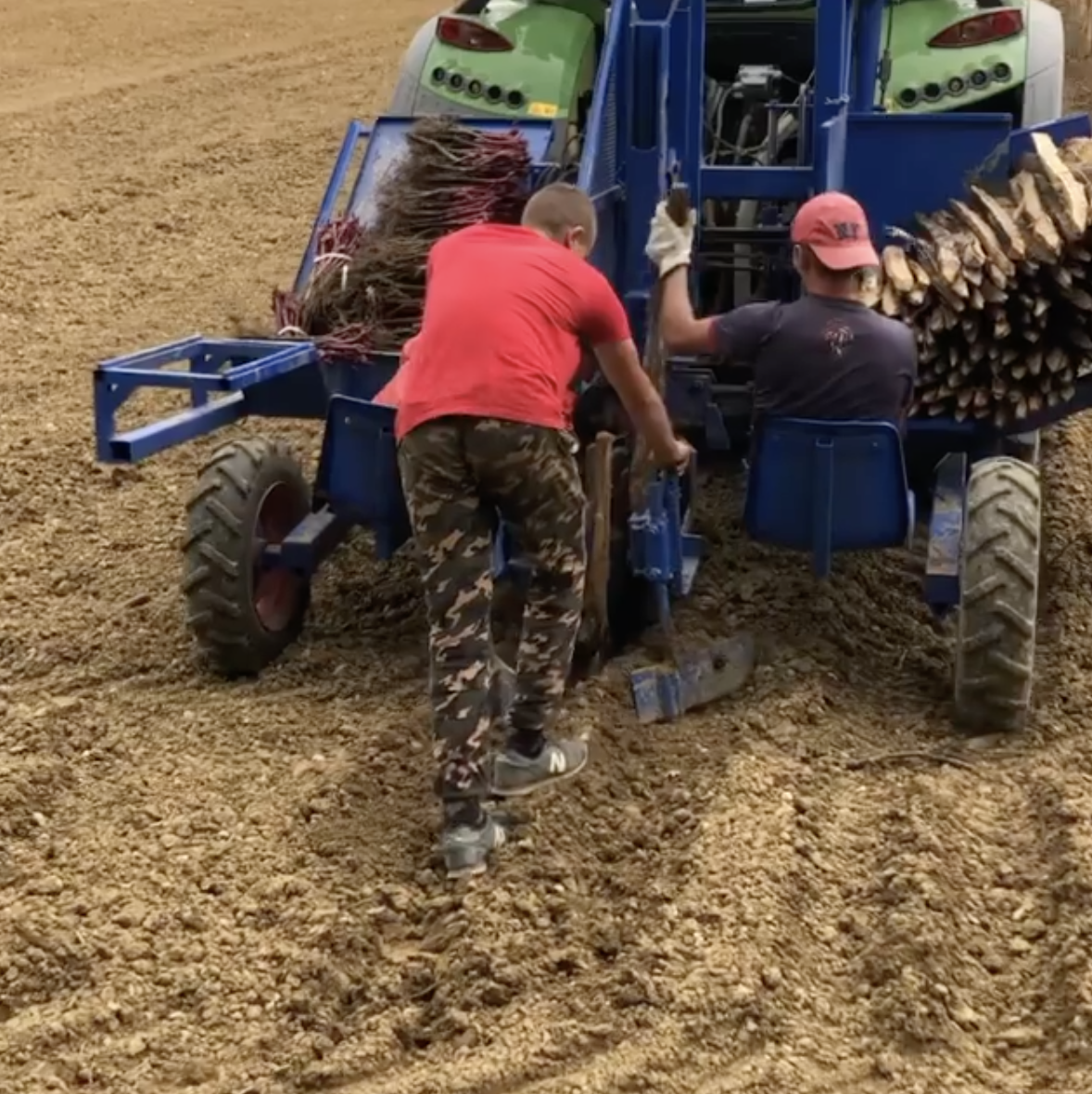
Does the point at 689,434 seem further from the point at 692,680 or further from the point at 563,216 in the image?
the point at 563,216

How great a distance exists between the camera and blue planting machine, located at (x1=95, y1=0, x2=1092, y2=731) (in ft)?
16.2

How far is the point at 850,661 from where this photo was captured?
5465 millimetres

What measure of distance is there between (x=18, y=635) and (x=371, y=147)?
185 cm

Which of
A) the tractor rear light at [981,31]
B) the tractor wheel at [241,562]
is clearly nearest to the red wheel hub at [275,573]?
the tractor wheel at [241,562]

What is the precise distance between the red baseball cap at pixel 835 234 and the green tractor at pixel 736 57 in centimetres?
129

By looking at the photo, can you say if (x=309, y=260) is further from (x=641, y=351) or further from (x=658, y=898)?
(x=658, y=898)

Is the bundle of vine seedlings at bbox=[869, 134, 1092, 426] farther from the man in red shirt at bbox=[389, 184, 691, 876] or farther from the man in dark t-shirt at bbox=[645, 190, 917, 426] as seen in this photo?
the man in red shirt at bbox=[389, 184, 691, 876]

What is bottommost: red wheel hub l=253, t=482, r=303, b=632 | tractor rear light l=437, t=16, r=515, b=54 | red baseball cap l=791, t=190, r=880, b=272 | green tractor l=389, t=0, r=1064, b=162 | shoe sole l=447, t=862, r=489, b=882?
shoe sole l=447, t=862, r=489, b=882

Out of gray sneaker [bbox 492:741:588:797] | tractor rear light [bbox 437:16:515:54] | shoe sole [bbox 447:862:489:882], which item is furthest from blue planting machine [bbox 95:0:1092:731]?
shoe sole [bbox 447:862:489:882]

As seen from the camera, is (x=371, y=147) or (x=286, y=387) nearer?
(x=286, y=387)

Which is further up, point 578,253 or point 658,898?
point 578,253

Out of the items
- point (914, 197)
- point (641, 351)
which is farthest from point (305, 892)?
point (914, 197)

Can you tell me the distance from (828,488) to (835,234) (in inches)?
25.7

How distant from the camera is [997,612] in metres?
4.83
